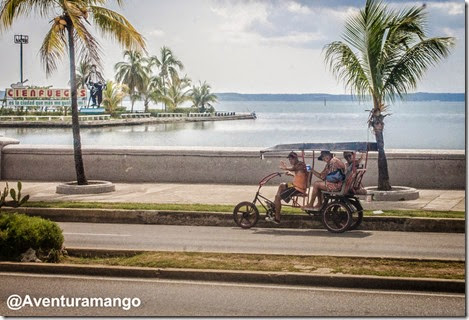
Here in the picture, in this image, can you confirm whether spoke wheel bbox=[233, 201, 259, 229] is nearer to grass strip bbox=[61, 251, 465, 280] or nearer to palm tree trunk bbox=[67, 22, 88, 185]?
grass strip bbox=[61, 251, 465, 280]

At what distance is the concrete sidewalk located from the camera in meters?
16.7

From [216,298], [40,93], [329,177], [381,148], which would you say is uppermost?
[40,93]

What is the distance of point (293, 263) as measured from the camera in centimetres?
1064

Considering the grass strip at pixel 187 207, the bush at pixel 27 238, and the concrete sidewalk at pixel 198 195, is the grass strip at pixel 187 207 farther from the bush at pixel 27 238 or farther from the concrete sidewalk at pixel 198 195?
the bush at pixel 27 238

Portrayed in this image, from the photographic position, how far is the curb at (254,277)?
9.35 meters

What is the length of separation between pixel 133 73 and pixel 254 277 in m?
7.73

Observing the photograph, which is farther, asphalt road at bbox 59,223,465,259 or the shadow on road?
the shadow on road

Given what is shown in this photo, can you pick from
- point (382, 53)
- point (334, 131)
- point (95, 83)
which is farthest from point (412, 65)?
point (334, 131)

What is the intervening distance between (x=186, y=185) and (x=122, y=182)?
6.09 ft

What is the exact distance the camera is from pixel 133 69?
1717 cm

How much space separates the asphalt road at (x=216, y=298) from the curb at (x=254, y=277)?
0.49 ft

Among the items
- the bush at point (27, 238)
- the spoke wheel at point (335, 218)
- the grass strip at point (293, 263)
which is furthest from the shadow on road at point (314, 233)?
the bush at point (27, 238)

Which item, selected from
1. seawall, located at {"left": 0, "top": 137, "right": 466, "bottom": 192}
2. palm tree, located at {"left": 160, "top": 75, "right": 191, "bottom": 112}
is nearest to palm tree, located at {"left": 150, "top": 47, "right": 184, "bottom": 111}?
palm tree, located at {"left": 160, "top": 75, "right": 191, "bottom": 112}

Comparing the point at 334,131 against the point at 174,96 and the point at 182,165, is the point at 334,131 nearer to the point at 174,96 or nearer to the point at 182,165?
the point at 182,165
